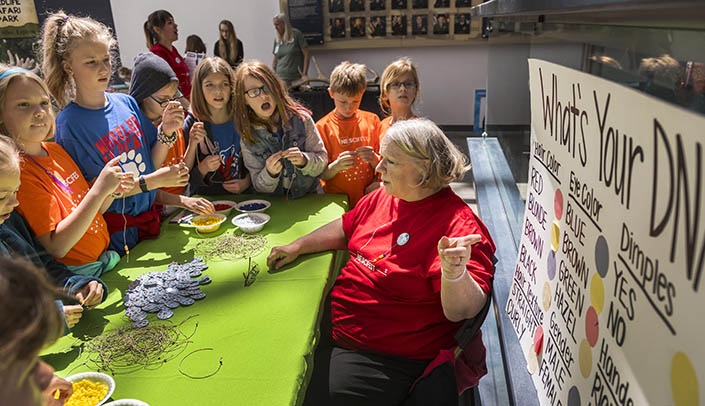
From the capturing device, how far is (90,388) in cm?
134

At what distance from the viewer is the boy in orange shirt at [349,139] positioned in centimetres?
303

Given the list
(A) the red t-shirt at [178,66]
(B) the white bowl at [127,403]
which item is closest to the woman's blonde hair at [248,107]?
(B) the white bowl at [127,403]

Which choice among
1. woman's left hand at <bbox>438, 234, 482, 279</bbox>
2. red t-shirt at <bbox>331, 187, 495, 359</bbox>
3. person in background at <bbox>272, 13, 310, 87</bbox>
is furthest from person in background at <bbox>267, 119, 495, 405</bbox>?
person in background at <bbox>272, 13, 310, 87</bbox>

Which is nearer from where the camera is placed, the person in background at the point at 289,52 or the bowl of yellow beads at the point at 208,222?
the bowl of yellow beads at the point at 208,222

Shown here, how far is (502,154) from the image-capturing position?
3.62 metres

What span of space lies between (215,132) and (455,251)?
6.19 feet

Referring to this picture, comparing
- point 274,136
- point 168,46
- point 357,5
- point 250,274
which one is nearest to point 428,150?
point 250,274

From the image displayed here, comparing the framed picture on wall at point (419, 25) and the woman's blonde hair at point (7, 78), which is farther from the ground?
the framed picture on wall at point (419, 25)

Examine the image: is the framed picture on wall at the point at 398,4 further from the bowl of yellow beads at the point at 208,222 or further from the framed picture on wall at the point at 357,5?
the bowl of yellow beads at the point at 208,222

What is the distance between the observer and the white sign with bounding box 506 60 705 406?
1.58 ft

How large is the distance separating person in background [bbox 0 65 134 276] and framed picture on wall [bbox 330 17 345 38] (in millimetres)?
6713

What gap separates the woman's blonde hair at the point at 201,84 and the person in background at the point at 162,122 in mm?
124

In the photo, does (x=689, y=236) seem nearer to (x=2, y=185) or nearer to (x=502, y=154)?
(x=2, y=185)

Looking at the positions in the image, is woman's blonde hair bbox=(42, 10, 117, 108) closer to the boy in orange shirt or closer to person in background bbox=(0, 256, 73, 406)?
the boy in orange shirt
